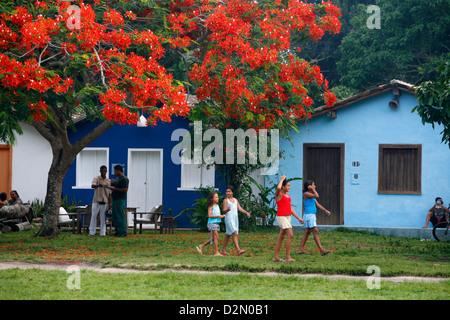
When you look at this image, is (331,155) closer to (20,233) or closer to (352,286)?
(20,233)

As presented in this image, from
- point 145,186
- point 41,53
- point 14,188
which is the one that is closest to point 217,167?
point 145,186

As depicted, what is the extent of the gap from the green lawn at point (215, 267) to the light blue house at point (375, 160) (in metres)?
3.33

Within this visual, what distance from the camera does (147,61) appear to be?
47.7 ft

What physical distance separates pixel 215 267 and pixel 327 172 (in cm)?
1055

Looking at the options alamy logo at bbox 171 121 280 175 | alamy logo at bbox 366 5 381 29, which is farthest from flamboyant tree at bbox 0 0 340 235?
alamy logo at bbox 366 5 381 29

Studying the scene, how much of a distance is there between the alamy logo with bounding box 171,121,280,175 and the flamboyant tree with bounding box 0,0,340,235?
2820 millimetres

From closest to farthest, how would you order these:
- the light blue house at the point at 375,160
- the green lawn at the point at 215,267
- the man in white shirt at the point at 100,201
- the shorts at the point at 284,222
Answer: the green lawn at the point at 215,267, the shorts at the point at 284,222, the man in white shirt at the point at 100,201, the light blue house at the point at 375,160

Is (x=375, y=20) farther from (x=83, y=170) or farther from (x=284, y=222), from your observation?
(x=284, y=222)

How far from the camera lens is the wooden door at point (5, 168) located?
2298 centimetres

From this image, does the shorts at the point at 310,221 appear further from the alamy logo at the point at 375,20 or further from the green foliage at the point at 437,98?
the alamy logo at the point at 375,20

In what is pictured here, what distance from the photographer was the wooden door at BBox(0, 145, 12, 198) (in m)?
23.0

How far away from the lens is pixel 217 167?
20.8 meters

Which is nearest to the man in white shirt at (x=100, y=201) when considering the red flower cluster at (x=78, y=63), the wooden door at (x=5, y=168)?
the red flower cluster at (x=78, y=63)
